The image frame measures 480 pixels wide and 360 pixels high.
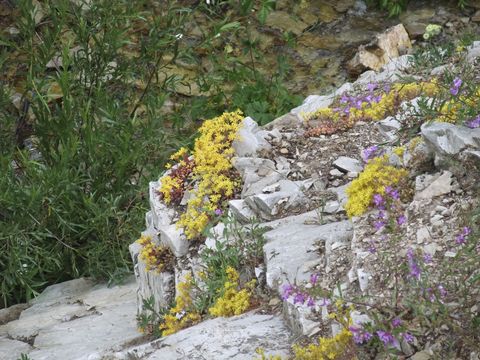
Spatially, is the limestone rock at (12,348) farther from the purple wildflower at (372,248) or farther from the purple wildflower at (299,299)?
the purple wildflower at (372,248)

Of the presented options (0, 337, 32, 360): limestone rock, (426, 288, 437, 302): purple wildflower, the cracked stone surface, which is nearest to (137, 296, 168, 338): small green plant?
the cracked stone surface

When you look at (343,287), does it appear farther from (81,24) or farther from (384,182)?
(81,24)

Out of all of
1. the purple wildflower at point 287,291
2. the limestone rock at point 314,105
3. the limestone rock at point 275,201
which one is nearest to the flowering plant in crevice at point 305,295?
the purple wildflower at point 287,291

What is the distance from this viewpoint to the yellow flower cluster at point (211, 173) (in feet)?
16.4

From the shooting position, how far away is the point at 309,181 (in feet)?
16.4

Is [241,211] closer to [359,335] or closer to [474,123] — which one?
[474,123]

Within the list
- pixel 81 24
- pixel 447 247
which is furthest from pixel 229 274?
pixel 81 24

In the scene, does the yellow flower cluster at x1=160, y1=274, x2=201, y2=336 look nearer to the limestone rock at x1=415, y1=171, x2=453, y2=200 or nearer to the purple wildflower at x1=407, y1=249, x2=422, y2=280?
the limestone rock at x1=415, y1=171, x2=453, y2=200

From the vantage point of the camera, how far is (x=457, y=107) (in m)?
4.29

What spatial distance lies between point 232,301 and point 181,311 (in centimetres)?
46

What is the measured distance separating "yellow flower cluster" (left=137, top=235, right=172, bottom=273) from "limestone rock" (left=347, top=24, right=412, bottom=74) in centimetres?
395

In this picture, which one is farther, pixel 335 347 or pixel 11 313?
pixel 11 313

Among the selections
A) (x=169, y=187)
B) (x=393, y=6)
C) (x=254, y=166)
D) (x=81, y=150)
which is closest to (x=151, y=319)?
(x=169, y=187)

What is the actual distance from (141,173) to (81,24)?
125 cm
